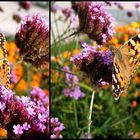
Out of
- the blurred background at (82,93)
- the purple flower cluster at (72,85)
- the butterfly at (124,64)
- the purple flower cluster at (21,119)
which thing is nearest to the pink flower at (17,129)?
the purple flower cluster at (21,119)

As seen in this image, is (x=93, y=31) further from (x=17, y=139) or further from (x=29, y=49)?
(x=17, y=139)

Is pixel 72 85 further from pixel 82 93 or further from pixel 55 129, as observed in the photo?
pixel 55 129

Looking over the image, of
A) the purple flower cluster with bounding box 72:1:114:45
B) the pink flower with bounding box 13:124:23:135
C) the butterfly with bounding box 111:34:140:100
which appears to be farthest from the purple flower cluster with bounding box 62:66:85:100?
the pink flower with bounding box 13:124:23:135

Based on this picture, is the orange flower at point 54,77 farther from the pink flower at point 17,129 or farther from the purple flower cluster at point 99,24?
the pink flower at point 17,129

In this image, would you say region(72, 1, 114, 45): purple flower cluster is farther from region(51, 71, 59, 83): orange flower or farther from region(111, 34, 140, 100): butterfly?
region(51, 71, 59, 83): orange flower

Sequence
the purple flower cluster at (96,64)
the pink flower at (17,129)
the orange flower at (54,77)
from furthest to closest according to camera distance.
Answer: the orange flower at (54,77) → the purple flower cluster at (96,64) → the pink flower at (17,129)

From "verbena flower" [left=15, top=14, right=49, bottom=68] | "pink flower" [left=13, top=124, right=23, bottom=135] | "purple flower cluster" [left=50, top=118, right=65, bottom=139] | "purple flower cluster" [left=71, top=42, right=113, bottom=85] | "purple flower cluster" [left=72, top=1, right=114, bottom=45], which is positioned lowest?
"pink flower" [left=13, top=124, right=23, bottom=135]
